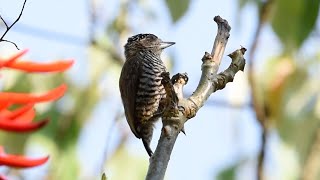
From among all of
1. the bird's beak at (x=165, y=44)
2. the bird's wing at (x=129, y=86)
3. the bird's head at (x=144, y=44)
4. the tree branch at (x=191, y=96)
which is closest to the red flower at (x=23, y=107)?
the tree branch at (x=191, y=96)

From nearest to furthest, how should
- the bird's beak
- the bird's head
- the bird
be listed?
the bird, the bird's beak, the bird's head

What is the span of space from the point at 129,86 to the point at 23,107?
1702mm

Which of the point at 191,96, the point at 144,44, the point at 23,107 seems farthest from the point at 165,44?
the point at 191,96

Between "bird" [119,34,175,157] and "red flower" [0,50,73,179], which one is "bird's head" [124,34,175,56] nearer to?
"bird" [119,34,175,157]

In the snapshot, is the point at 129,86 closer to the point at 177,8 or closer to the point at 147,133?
the point at 147,133

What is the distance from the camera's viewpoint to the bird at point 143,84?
10.3 ft

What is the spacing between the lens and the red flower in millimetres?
1603

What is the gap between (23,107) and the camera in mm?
1770

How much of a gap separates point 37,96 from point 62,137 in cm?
191

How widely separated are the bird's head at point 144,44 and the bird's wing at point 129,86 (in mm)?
239

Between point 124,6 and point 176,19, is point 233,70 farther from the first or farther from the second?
point 124,6

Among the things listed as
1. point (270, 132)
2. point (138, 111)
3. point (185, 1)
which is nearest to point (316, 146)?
point (270, 132)

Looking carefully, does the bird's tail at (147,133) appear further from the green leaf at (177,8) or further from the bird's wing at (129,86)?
the green leaf at (177,8)

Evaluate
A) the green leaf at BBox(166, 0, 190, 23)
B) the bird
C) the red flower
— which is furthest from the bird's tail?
the red flower
